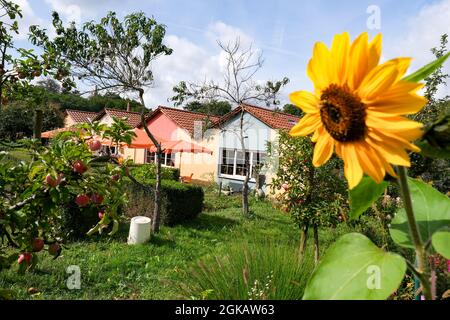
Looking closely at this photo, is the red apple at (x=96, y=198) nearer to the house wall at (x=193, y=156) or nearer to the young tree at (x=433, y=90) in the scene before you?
the young tree at (x=433, y=90)

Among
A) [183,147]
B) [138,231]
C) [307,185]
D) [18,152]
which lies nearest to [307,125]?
[307,185]

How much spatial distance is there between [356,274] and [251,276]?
9.94 ft

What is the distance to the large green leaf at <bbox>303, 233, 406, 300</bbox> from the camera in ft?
1.46

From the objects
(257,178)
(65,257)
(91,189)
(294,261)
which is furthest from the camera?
(257,178)

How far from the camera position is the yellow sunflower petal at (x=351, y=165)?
1.59 ft

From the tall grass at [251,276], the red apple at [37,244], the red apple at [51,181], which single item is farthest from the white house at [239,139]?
the red apple at [51,181]

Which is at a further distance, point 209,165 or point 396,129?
point 209,165

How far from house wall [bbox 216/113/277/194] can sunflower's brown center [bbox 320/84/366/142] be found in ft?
49.9

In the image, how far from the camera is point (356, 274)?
462 millimetres

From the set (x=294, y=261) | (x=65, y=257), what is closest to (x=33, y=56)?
(x=294, y=261)

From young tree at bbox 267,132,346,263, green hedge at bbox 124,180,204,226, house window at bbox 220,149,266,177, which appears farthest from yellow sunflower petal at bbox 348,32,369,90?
house window at bbox 220,149,266,177

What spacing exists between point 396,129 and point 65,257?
6.66 metres
